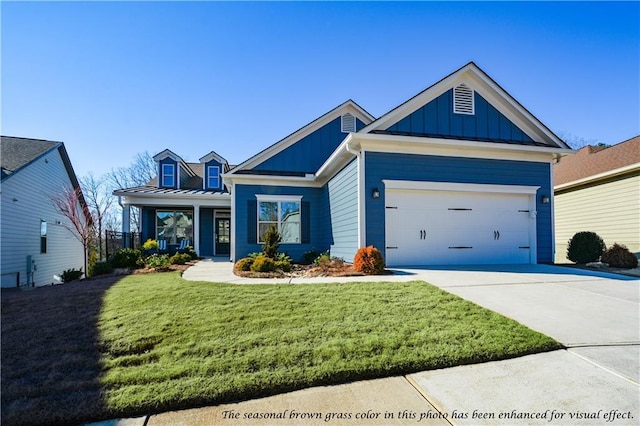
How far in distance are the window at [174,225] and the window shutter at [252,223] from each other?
6152mm

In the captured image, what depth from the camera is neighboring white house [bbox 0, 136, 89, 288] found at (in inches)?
419

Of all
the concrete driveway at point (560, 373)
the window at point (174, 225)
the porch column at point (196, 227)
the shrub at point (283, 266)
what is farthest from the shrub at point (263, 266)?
the window at point (174, 225)

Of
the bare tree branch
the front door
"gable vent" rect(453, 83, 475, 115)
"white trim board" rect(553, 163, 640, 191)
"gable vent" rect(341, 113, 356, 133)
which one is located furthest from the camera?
the bare tree branch

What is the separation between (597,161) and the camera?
1334 centimetres

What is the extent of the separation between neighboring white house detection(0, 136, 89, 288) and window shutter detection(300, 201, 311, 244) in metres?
9.73

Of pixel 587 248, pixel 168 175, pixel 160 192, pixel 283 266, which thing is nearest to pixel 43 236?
pixel 160 192

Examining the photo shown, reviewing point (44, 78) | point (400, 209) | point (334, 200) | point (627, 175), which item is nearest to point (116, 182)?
point (44, 78)

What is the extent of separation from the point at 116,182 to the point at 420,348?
36996 millimetres

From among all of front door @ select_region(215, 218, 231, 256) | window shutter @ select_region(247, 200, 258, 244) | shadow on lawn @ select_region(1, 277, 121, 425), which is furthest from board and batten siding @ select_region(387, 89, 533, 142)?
front door @ select_region(215, 218, 231, 256)

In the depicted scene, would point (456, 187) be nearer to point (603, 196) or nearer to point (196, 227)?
point (603, 196)

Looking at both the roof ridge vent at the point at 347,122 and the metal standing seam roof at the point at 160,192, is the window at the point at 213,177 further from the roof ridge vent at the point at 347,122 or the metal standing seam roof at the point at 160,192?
the roof ridge vent at the point at 347,122

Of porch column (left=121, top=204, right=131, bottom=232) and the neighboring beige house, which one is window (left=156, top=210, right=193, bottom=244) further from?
the neighboring beige house

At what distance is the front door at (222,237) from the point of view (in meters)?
17.1

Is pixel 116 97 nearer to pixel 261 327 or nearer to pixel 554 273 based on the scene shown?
pixel 261 327
